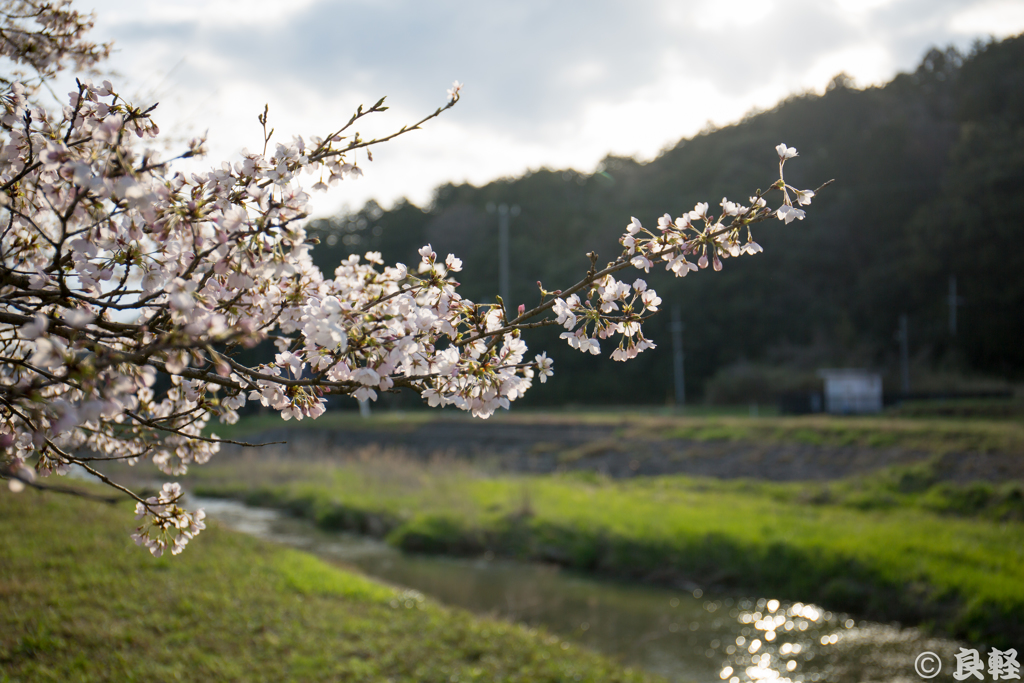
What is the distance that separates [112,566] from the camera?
6055 millimetres

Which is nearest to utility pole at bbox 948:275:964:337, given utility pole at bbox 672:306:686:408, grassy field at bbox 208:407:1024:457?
utility pole at bbox 672:306:686:408

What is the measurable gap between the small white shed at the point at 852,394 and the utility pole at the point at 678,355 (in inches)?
376

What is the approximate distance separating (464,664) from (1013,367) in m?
32.6

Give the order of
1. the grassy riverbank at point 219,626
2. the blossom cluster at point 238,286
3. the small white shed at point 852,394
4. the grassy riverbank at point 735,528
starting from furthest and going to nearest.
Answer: the small white shed at point 852,394, the grassy riverbank at point 735,528, the grassy riverbank at point 219,626, the blossom cluster at point 238,286

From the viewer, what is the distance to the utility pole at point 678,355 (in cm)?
3312

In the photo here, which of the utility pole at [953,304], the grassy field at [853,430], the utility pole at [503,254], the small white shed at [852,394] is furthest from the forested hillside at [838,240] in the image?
the grassy field at [853,430]

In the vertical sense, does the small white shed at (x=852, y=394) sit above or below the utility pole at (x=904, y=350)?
below

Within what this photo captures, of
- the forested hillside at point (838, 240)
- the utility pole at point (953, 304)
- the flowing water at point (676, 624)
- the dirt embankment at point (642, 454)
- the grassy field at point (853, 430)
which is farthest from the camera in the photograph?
the utility pole at point (953, 304)

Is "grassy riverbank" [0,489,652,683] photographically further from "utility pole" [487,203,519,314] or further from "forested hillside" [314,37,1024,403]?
"utility pole" [487,203,519,314]

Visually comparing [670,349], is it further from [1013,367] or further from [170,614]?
[170,614]

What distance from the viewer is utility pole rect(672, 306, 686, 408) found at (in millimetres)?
33125

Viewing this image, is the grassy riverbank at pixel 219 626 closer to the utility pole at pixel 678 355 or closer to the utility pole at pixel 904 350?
the utility pole at pixel 678 355

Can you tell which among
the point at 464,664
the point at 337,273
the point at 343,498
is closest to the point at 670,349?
the point at 343,498

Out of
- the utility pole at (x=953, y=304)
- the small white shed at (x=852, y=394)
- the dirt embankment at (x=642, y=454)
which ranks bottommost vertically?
the dirt embankment at (x=642, y=454)
